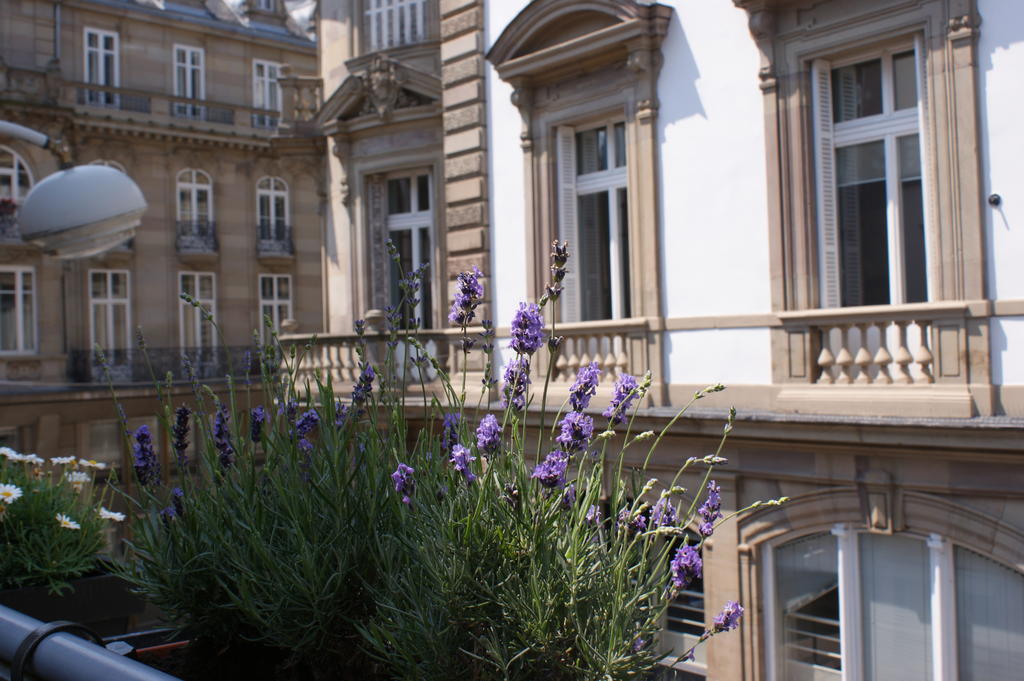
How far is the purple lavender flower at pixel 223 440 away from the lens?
315cm

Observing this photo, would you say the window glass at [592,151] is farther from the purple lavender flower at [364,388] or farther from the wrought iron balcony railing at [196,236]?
the wrought iron balcony railing at [196,236]

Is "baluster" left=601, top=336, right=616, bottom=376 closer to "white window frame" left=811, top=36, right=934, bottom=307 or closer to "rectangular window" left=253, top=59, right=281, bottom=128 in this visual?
"white window frame" left=811, top=36, right=934, bottom=307

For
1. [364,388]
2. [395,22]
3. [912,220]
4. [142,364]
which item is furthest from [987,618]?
[142,364]

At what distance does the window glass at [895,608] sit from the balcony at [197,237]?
26.9 metres

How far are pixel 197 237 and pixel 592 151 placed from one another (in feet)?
76.5

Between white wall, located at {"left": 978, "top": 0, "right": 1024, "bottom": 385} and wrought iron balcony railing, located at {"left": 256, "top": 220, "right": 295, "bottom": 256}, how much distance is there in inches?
1117

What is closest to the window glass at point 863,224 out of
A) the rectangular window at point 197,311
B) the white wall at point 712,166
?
the white wall at point 712,166

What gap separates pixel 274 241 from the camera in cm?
3459

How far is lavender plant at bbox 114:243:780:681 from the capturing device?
2408mm

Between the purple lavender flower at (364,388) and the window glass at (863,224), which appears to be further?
the window glass at (863,224)

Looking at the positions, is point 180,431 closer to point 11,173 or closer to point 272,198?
point 11,173

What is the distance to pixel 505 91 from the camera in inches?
485

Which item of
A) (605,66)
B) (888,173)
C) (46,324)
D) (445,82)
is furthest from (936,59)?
(46,324)

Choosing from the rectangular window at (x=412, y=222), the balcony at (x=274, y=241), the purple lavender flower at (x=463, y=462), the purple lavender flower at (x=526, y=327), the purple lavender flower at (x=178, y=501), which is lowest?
the purple lavender flower at (x=178, y=501)
